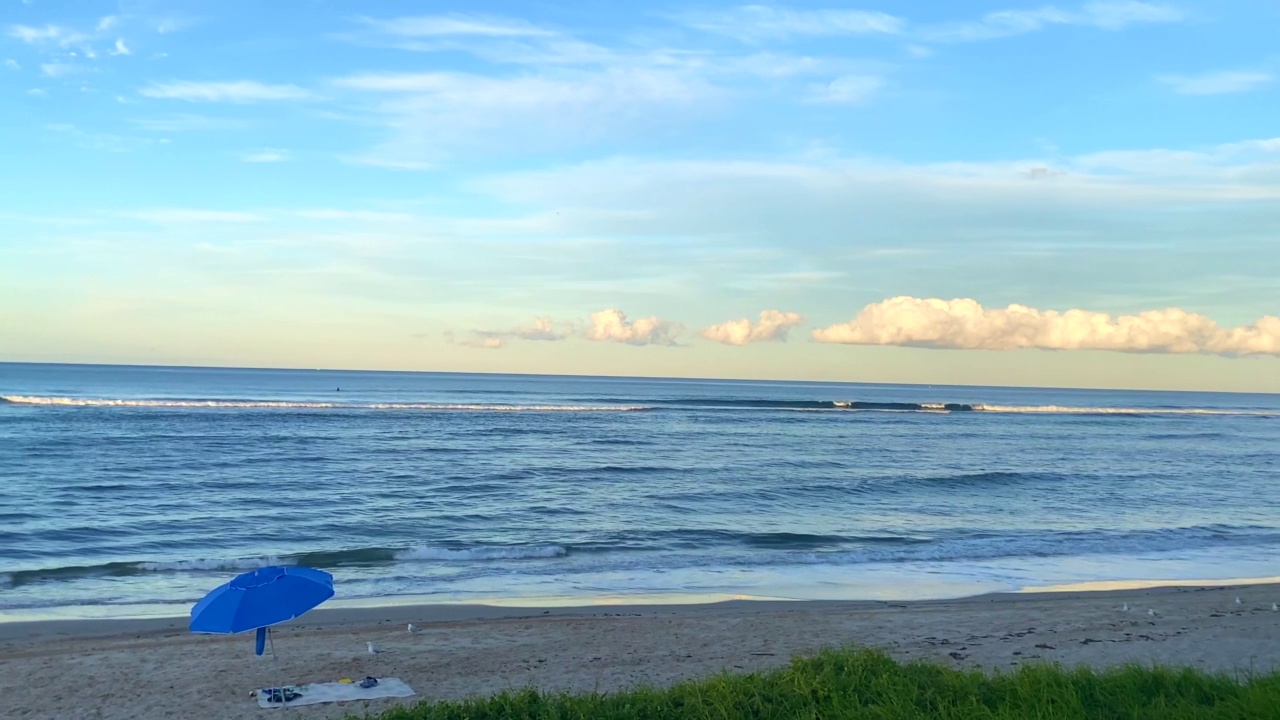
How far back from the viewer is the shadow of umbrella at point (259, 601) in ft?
26.7

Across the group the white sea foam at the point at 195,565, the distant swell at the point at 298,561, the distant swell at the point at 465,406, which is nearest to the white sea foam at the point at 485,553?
the distant swell at the point at 298,561

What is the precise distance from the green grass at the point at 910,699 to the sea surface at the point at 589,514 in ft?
25.2

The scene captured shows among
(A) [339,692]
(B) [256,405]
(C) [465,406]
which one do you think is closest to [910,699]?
(A) [339,692]

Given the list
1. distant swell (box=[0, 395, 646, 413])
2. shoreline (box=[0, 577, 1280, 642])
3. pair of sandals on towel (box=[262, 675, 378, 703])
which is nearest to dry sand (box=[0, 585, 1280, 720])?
shoreline (box=[0, 577, 1280, 642])

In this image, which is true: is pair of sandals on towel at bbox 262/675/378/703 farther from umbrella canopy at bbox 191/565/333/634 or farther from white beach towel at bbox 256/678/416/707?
umbrella canopy at bbox 191/565/333/634

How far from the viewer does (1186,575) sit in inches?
709

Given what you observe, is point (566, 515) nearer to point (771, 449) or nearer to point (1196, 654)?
point (1196, 654)

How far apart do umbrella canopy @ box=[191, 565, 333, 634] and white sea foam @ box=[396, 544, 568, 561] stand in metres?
9.87

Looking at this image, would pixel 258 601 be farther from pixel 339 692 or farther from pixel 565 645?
pixel 565 645

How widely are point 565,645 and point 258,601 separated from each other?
190 inches

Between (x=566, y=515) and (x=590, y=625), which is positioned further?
(x=566, y=515)

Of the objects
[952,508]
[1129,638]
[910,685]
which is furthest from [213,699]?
[952,508]

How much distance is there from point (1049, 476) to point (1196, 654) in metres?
24.0

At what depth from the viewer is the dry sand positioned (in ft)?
33.8
